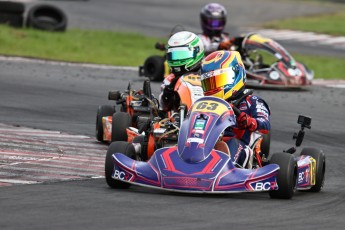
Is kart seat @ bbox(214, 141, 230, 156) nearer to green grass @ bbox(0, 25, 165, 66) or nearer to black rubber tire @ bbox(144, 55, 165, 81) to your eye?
black rubber tire @ bbox(144, 55, 165, 81)

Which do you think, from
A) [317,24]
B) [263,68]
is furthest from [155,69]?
[317,24]

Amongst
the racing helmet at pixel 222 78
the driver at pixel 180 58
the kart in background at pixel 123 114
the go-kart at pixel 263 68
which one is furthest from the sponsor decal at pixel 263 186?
the go-kart at pixel 263 68

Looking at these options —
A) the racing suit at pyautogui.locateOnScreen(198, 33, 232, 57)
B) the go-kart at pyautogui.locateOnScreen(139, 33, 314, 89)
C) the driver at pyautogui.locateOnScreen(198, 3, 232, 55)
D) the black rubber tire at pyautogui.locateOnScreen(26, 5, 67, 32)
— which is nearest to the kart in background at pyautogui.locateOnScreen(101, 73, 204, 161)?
the racing suit at pyautogui.locateOnScreen(198, 33, 232, 57)

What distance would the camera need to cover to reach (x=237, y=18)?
3606 cm

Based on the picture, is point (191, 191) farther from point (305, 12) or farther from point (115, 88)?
point (305, 12)

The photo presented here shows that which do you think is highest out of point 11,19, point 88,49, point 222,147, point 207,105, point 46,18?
point 207,105

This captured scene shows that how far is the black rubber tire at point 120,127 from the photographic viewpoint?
1157 centimetres

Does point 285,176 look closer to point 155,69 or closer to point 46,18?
point 155,69

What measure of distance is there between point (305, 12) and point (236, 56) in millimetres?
28913

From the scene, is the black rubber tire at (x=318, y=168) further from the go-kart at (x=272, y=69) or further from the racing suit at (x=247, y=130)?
the go-kart at (x=272, y=69)

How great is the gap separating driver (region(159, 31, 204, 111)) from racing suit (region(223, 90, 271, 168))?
204 cm

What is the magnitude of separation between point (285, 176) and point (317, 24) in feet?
86.3

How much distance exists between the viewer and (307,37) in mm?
31312

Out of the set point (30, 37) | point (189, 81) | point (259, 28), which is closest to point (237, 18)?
point (259, 28)
